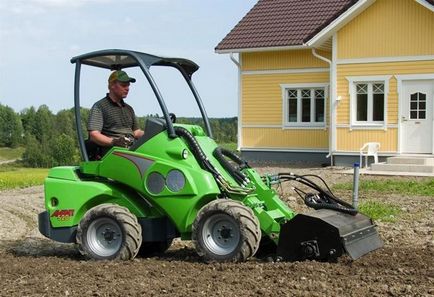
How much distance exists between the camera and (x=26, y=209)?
42.9 feet

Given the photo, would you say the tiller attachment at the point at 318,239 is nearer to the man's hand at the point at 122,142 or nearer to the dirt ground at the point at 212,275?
the dirt ground at the point at 212,275

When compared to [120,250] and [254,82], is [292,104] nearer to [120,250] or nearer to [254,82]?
[254,82]

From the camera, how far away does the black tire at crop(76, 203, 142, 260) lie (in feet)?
24.0

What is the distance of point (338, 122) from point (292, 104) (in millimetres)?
2884

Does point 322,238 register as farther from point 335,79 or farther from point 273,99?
point 273,99

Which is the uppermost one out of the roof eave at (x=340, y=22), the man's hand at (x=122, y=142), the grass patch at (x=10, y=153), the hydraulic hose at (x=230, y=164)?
the roof eave at (x=340, y=22)

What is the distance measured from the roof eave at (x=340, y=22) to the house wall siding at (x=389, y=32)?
169 mm

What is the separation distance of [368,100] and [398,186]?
6085mm

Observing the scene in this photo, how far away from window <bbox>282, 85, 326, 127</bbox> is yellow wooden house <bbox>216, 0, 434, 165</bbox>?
0.11 ft

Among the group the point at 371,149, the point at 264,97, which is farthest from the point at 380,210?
the point at 264,97

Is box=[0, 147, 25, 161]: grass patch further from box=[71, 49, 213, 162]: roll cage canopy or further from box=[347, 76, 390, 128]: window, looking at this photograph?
box=[71, 49, 213, 162]: roll cage canopy

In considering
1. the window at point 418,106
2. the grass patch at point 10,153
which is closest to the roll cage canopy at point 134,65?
the window at point 418,106

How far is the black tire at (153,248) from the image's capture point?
8.03 m

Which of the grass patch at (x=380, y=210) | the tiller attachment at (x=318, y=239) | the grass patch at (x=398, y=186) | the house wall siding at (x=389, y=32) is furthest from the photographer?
the house wall siding at (x=389, y=32)
